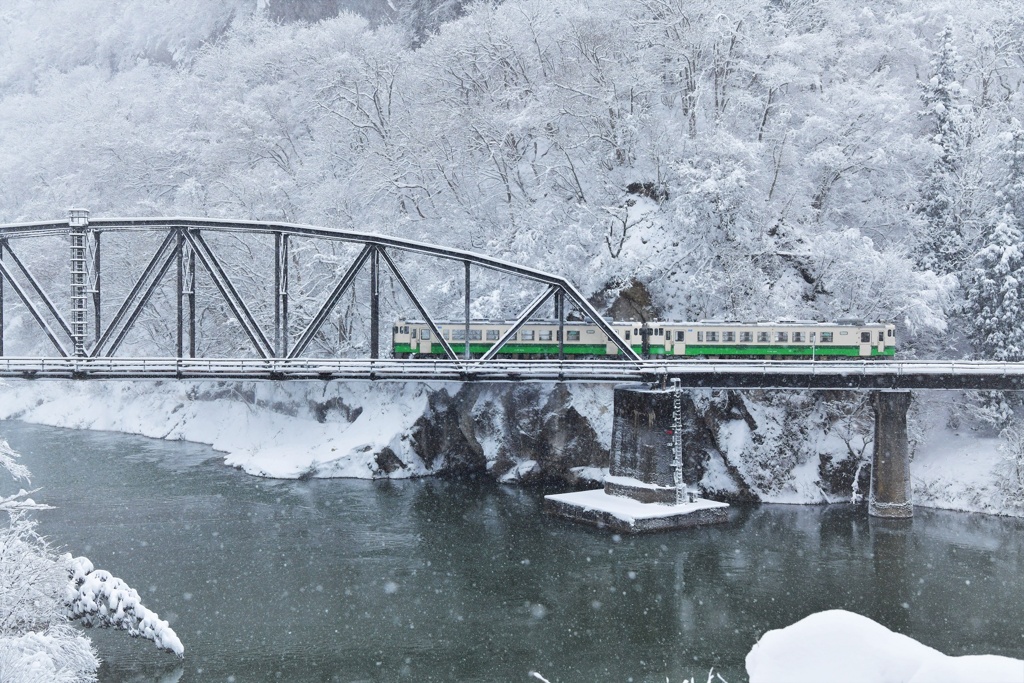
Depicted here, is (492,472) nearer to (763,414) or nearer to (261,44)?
(763,414)

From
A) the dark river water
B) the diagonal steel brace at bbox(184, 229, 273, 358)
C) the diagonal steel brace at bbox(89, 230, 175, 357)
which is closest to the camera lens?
the dark river water

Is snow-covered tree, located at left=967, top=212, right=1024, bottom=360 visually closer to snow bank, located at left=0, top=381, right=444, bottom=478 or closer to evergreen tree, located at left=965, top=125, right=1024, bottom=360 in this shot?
evergreen tree, located at left=965, top=125, right=1024, bottom=360

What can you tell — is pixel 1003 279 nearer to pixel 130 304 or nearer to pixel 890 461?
pixel 890 461

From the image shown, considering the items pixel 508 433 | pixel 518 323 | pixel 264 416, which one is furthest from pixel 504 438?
pixel 264 416

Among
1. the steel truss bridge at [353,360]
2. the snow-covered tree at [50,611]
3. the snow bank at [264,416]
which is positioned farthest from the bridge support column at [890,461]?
the snow-covered tree at [50,611]

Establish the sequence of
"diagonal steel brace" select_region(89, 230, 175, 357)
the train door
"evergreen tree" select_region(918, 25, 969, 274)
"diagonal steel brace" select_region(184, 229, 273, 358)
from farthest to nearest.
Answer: "evergreen tree" select_region(918, 25, 969, 274), the train door, "diagonal steel brace" select_region(184, 229, 273, 358), "diagonal steel brace" select_region(89, 230, 175, 357)

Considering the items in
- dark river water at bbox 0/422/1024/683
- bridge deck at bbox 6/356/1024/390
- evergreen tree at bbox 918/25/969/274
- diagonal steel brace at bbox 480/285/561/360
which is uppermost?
evergreen tree at bbox 918/25/969/274

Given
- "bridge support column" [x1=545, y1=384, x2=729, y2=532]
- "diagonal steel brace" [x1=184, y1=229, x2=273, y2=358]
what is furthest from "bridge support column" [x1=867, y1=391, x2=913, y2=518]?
"diagonal steel brace" [x1=184, y1=229, x2=273, y2=358]
